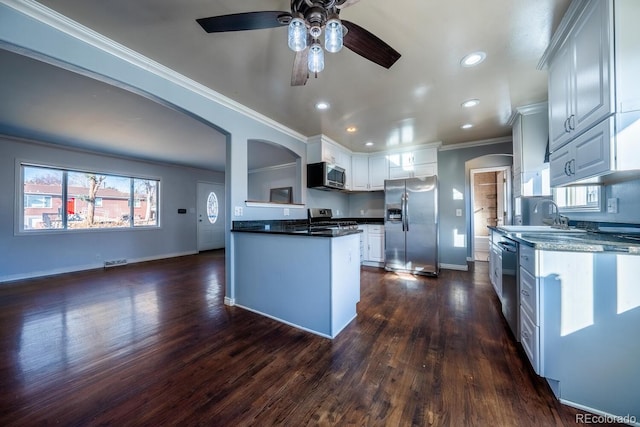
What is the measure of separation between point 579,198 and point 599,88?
55.2 inches

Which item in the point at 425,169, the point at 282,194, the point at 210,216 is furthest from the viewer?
the point at 210,216

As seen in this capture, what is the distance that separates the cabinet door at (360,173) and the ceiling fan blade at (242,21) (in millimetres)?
3706

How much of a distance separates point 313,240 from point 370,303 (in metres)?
1.24

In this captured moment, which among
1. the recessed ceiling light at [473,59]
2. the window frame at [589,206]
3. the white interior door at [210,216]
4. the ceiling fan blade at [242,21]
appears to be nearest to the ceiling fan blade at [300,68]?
the ceiling fan blade at [242,21]

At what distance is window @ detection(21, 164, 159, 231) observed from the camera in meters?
4.15

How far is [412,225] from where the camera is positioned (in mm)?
4066

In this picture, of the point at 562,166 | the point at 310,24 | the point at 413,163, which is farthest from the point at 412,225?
the point at 310,24

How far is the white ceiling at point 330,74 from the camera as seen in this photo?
153 cm

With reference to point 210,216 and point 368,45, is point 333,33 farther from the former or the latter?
point 210,216

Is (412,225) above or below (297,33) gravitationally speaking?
below

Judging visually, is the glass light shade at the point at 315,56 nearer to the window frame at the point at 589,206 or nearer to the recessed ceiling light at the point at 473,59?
the recessed ceiling light at the point at 473,59

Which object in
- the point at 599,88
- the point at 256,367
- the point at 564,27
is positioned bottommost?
the point at 256,367

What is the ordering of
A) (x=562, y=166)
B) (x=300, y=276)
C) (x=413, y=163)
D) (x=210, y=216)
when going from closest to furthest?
(x=562, y=166), (x=300, y=276), (x=413, y=163), (x=210, y=216)

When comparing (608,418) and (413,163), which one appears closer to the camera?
(608,418)
